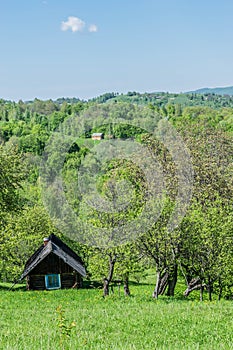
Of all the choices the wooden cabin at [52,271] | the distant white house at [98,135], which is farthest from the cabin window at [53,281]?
the distant white house at [98,135]

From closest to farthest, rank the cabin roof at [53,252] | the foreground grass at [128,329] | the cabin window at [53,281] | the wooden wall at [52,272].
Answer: the foreground grass at [128,329]
the cabin roof at [53,252]
the wooden wall at [52,272]
the cabin window at [53,281]

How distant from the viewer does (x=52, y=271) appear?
39844 mm

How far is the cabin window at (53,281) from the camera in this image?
3987cm

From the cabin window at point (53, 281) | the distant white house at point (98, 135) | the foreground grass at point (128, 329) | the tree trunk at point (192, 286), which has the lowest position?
the cabin window at point (53, 281)

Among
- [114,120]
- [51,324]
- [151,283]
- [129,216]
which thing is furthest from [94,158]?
[51,324]

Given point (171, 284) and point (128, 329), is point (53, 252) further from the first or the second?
point (128, 329)

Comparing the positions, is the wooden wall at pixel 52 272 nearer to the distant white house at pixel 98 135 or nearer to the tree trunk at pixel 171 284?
the tree trunk at pixel 171 284

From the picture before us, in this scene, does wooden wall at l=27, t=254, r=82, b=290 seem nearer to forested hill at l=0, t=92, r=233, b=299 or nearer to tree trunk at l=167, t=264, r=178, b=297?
forested hill at l=0, t=92, r=233, b=299

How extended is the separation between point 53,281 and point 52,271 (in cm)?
90

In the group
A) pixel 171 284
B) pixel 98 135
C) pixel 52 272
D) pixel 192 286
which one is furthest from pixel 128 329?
pixel 98 135

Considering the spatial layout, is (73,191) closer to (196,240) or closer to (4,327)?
(196,240)

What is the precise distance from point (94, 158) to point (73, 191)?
21.1 metres

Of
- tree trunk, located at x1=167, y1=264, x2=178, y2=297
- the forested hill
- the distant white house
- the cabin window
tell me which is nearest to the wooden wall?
the cabin window

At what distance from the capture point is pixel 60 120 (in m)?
177
